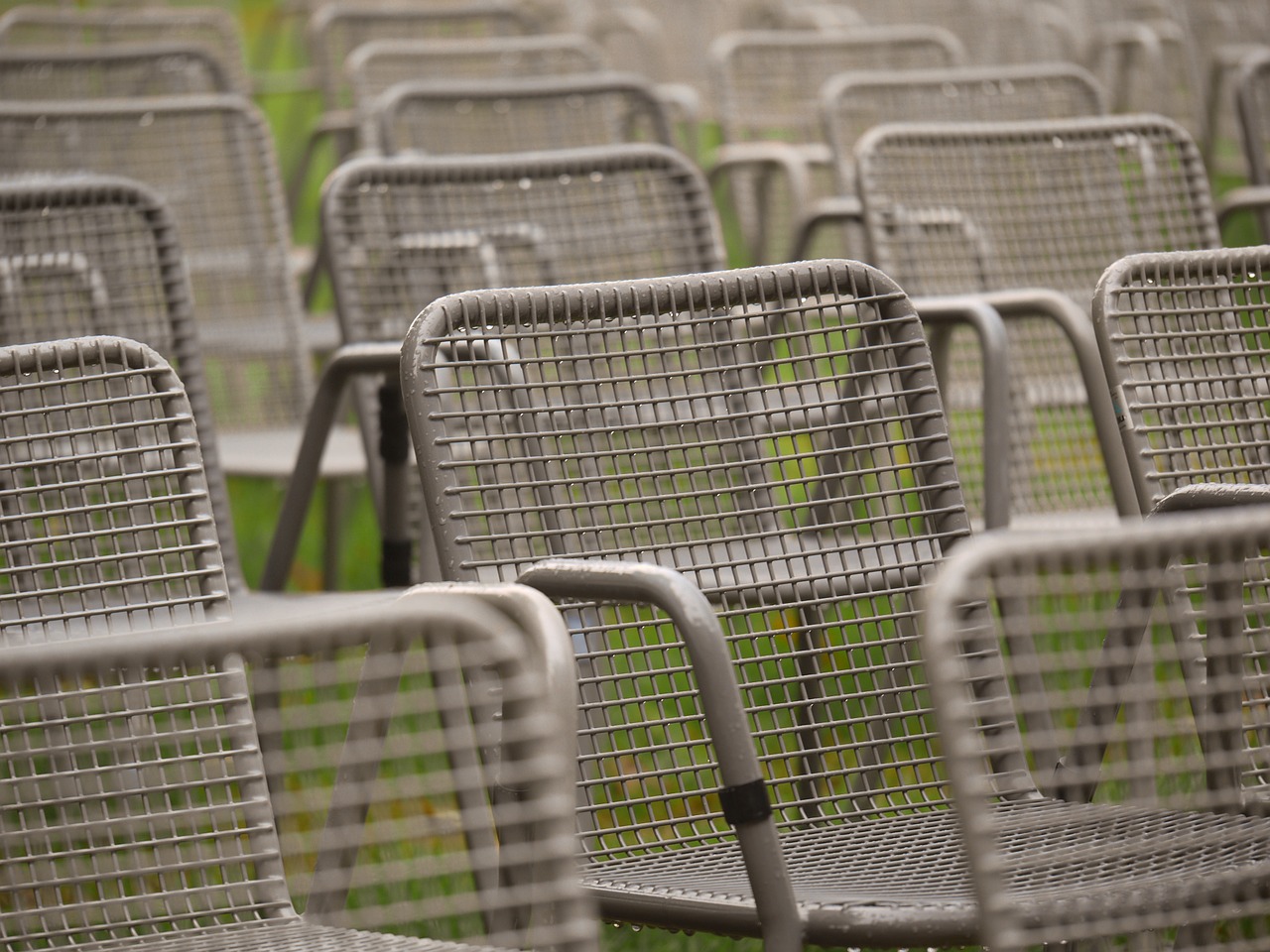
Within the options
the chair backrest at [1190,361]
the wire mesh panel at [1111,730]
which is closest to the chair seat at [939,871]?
the wire mesh panel at [1111,730]

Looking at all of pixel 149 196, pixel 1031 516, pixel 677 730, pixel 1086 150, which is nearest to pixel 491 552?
pixel 677 730

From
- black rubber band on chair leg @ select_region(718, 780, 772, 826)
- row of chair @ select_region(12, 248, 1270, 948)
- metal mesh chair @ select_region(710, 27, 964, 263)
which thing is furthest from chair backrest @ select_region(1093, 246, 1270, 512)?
metal mesh chair @ select_region(710, 27, 964, 263)

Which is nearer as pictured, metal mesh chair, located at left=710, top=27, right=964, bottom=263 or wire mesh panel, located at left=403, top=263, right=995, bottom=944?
wire mesh panel, located at left=403, top=263, right=995, bottom=944

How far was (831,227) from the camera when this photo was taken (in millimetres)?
4008

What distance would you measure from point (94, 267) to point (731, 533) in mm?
1261

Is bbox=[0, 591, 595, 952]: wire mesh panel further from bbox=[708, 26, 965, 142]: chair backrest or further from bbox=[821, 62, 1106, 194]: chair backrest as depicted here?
bbox=[708, 26, 965, 142]: chair backrest

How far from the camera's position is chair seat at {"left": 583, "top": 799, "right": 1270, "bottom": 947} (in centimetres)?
140

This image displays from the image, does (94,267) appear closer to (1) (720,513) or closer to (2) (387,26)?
(1) (720,513)

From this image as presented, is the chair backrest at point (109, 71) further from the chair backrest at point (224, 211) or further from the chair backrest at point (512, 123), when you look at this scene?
the chair backrest at point (512, 123)

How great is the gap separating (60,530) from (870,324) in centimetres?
83

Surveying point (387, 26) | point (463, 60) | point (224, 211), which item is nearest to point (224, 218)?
→ point (224, 211)

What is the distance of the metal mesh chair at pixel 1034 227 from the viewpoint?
279 cm

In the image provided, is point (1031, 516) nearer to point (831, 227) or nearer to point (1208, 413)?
point (1208, 413)

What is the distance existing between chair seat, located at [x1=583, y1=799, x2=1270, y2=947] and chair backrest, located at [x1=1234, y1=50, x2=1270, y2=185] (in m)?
2.08
